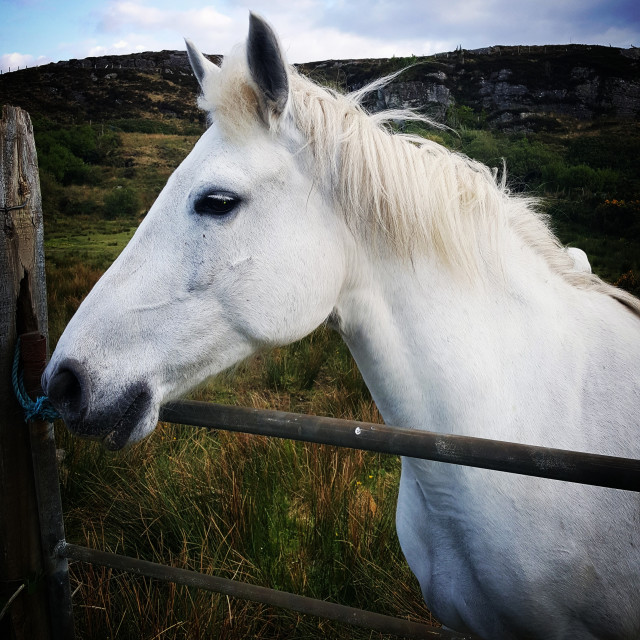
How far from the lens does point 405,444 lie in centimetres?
100

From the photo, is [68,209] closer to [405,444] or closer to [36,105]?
[36,105]

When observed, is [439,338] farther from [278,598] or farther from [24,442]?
[24,442]

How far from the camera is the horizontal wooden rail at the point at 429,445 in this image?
84 centimetres

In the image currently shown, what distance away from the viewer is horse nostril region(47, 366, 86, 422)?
3.49 feet

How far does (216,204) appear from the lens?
46.4 inches

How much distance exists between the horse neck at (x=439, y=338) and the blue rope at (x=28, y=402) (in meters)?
0.88

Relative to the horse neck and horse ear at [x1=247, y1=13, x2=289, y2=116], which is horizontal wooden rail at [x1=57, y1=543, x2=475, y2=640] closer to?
the horse neck

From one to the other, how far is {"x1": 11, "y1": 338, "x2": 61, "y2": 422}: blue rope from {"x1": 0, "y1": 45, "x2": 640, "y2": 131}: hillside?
796 centimetres

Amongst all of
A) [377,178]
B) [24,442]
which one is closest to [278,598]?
[24,442]

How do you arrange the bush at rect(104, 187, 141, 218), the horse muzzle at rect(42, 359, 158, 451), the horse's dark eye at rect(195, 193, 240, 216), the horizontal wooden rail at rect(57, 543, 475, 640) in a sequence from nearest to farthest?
the horse muzzle at rect(42, 359, 158, 451) < the horse's dark eye at rect(195, 193, 240, 216) < the horizontal wooden rail at rect(57, 543, 475, 640) < the bush at rect(104, 187, 141, 218)

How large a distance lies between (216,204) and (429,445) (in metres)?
0.82

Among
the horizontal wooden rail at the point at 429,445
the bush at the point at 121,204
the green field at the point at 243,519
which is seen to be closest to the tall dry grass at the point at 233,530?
the green field at the point at 243,519

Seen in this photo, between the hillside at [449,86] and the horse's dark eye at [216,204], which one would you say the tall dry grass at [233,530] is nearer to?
the horse's dark eye at [216,204]

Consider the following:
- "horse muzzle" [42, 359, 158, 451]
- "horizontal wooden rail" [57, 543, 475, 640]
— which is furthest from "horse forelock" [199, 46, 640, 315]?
"horizontal wooden rail" [57, 543, 475, 640]
